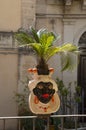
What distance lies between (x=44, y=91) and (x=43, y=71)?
0.95 ft

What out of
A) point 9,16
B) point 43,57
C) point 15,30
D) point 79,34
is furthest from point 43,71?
point 79,34

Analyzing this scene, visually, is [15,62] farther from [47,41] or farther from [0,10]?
[47,41]

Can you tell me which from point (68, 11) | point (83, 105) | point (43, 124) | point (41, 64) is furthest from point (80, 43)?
point (41, 64)

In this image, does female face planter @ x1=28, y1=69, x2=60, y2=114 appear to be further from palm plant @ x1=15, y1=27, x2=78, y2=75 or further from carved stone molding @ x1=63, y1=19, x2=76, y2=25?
carved stone molding @ x1=63, y1=19, x2=76, y2=25

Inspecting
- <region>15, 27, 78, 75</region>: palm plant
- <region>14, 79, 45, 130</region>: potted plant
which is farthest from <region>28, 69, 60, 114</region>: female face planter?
<region>14, 79, 45, 130</region>: potted plant

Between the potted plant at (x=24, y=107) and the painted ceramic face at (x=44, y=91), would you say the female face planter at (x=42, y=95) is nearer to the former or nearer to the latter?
the painted ceramic face at (x=44, y=91)

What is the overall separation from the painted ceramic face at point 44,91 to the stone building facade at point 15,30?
207 inches

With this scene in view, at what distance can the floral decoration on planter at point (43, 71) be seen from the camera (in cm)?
636

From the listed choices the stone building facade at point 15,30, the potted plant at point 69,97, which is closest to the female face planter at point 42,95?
the potted plant at point 69,97

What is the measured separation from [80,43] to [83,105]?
1.71 meters

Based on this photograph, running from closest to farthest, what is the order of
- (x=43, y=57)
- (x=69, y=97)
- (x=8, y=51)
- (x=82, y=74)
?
(x=43, y=57) → (x=8, y=51) → (x=69, y=97) → (x=82, y=74)

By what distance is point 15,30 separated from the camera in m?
11.8

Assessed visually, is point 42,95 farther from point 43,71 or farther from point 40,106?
point 43,71

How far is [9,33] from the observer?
11.7m
